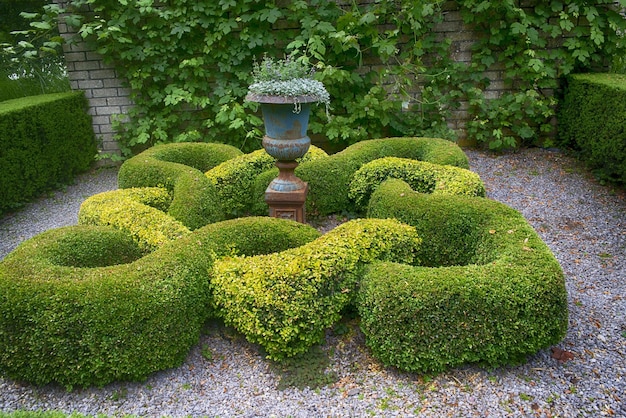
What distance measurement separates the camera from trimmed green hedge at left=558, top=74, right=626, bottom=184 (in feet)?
16.4

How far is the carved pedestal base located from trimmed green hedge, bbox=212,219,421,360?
3.75 feet

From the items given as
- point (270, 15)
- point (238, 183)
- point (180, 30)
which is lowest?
point (238, 183)

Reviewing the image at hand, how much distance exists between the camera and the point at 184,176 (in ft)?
14.9

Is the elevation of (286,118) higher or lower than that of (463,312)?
higher

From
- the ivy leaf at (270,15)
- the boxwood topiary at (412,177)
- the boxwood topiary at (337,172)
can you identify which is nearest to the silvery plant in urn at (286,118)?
the boxwood topiary at (337,172)

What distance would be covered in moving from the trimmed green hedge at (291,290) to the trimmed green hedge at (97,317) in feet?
0.68

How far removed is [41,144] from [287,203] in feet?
10.7

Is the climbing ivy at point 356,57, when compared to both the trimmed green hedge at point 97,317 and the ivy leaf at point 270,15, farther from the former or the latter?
the trimmed green hedge at point 97,317

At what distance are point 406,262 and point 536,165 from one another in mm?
3522

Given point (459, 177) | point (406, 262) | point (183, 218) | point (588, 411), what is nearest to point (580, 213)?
point (459, 177)

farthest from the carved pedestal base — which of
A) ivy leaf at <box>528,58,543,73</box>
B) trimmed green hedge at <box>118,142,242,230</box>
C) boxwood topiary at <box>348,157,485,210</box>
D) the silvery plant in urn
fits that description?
ivy leaf at <box>528,58,543,73</box>

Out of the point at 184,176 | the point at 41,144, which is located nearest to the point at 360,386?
the point at 184,176

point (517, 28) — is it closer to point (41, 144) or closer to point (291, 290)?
point (291, 290)

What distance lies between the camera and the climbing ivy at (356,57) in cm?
613
